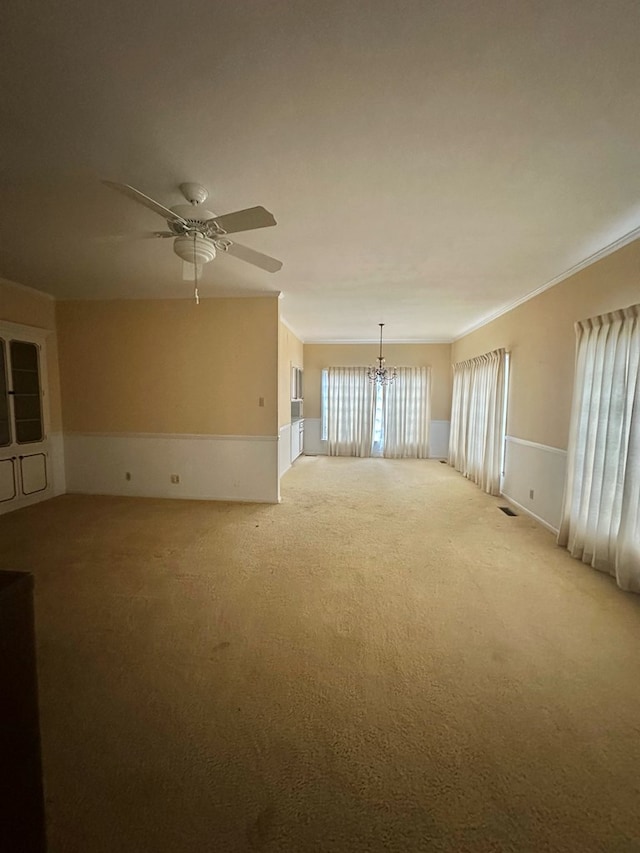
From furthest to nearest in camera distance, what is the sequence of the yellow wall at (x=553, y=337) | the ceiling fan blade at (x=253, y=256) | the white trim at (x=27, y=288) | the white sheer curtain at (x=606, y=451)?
the white trim at (x=27, y=288), the yellow wall at (x=553, y=337), the white sheer curtain at (x=606, y=451), the ceiling fan blade at (x=253, y=256)

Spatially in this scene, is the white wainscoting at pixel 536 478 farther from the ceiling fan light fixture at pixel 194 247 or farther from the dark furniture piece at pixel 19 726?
the dark furniture piece at pixel 19 726

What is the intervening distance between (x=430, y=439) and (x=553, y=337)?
4.17m

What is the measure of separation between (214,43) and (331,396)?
646 cm

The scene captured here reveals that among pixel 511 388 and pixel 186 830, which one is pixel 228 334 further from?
pixel 186 830

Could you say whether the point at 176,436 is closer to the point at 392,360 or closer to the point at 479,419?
the point at 479,419

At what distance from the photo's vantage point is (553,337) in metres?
3.64

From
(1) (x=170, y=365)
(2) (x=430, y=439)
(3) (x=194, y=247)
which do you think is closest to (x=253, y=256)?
(3) (x=194, y=247)

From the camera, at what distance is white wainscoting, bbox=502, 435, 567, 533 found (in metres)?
3.52

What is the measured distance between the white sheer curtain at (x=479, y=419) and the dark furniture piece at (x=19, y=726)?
16.9 ft

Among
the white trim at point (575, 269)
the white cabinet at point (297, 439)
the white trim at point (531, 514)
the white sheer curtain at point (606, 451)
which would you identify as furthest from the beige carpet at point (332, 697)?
the white cabinet at point (297, 439)

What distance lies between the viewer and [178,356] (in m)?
4.47

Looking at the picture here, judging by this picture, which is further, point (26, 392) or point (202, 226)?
point (26, 392)

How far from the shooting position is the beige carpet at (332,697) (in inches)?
45.0

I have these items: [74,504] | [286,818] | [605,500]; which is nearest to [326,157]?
[286,818]
